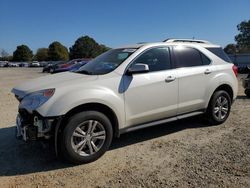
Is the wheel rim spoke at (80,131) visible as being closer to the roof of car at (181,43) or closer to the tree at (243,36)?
the roof of car at (181,43)

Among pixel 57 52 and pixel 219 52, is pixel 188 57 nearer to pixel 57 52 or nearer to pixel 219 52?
pixel 219 52

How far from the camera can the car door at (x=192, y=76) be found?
5453 millimetres

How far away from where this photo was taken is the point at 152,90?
4984 millimetres

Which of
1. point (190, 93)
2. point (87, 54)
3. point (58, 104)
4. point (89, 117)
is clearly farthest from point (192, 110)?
point (87, 54)

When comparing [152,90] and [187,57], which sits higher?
[187,57]

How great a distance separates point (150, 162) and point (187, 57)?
7.74 ft

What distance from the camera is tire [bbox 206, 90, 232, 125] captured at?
604 centimetres

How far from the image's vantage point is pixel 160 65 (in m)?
5.23

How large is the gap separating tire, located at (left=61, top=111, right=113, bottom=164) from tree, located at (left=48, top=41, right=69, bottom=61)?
91.2 meters

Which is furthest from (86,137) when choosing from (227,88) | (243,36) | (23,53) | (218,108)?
(23,53)

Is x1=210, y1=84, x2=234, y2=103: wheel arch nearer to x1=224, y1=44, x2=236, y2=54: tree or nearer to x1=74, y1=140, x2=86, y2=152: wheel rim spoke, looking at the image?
x1=74, y1=140, x2=86, y2=152: wheel rim spoke

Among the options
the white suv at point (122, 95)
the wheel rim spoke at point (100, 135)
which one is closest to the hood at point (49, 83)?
the white suv at point (122, 95)

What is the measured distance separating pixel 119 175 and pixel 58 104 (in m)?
1.30

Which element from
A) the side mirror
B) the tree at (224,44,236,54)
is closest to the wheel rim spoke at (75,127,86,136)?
the side mirror
